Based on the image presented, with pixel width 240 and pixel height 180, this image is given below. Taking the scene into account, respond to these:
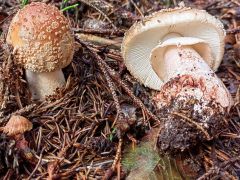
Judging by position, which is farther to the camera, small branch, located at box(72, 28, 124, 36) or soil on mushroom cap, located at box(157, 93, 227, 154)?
small branch, located at box(72, 28, 124, 36)

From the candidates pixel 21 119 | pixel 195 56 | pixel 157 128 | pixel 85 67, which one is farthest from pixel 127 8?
pixel 21 119

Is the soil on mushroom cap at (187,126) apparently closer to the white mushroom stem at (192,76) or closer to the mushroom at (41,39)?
the white mushroom stem at (192,76)

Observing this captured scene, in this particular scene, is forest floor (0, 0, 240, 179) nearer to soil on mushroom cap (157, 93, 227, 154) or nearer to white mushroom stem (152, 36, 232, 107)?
soil on mushroom cap (157, 93, 227, 154)

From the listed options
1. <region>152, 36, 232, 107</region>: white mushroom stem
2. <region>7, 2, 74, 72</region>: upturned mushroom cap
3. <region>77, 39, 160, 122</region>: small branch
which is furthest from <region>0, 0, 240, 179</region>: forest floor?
<region>152, 36, 232, 107</region>: white mushroom stem

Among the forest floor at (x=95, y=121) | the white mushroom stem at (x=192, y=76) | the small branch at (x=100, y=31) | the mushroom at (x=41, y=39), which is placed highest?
the mushroom at (x=41, y=39)

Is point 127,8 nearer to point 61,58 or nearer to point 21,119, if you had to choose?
point 61,58

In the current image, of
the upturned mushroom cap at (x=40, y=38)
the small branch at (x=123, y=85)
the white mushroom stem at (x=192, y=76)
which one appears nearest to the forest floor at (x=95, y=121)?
the small branch at (x=123, y=85)
